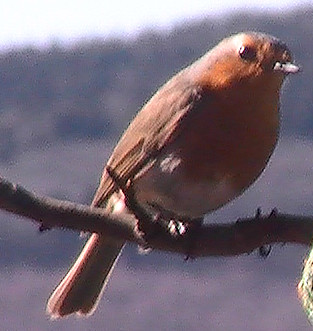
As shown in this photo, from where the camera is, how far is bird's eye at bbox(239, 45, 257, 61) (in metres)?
3.60

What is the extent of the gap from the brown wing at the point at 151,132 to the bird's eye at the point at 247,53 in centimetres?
16

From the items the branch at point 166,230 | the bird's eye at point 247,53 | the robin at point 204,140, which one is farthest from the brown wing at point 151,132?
the branch at point 166,230

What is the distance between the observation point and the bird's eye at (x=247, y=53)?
3.60m

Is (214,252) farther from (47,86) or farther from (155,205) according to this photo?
(47,86)

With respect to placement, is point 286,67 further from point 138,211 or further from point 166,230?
point 138,211

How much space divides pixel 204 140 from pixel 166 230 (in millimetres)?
735

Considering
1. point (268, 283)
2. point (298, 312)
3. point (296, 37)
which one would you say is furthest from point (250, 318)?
point (296, 37)

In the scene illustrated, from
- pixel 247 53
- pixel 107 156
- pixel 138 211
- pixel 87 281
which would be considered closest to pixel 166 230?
pixel 138 211

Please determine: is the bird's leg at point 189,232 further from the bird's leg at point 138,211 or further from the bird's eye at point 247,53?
the bird's eye at point 247,53

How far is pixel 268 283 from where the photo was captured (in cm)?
866

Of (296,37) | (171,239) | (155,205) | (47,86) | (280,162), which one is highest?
(171,239)

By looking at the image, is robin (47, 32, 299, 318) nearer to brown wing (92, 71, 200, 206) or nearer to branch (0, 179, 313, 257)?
brown wing (92, 71, 200, 206)

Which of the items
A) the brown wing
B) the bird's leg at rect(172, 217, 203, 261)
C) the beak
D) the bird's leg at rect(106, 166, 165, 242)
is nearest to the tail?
the brown wing

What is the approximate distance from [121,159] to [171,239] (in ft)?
2.95
